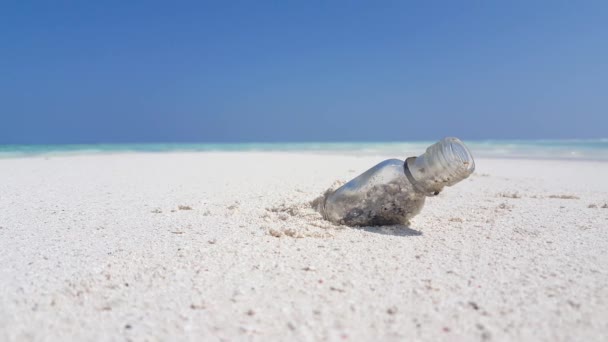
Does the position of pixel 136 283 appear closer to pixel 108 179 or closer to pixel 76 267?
pixel 76 267

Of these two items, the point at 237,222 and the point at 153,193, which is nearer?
the point at 237,222

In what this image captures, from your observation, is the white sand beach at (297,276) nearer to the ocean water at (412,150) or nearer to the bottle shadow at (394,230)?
the bottle shadow at (394,230)

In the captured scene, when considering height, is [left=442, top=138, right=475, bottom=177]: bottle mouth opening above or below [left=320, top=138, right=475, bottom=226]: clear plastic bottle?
above

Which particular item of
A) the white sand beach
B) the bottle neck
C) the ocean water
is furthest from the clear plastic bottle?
the ocean water

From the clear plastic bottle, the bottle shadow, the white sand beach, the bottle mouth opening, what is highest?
the bottle mouth opening

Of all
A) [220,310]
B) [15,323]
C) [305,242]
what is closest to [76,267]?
[15,323]

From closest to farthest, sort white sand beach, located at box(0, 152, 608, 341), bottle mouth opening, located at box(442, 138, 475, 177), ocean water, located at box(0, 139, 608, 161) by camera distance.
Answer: white sand beach, located at box(0, 152, 608, 341)
bottle mouth opening, located at box(442, 138, 475, 177)
ocean water, located at box(0, 139, 608, 161)

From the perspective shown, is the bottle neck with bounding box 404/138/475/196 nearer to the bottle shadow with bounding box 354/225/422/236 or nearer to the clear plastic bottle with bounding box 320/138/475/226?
the clear plastic bottle with bounding box 320/138/475/226
